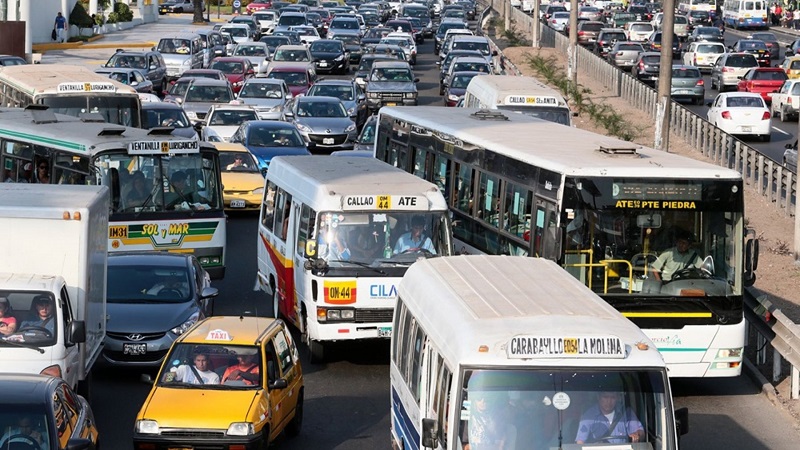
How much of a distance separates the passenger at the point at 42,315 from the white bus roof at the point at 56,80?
17675 millimetres

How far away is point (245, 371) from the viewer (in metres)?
13.6

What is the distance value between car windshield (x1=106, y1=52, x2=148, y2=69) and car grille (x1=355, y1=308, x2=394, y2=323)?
1350 inches

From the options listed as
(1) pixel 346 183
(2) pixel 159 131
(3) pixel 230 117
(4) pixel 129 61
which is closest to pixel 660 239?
(1) pixel 346 183

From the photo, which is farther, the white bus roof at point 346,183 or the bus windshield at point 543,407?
the white bus roof at point 346,183

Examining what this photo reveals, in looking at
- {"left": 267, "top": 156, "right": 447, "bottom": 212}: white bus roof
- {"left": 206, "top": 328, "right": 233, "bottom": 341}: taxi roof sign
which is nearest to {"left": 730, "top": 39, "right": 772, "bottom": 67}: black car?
{"left": 267, "top": 156, "right": 447, "bottom": 212}: white bus roof

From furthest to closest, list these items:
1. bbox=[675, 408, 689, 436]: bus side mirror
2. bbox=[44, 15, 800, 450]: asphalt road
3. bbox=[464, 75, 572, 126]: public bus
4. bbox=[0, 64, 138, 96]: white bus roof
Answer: bbox=[0, 64, 138, 96]: white bus roof, bbox=[464, 75, 572, 126]: public bus, bbox=[44, 15, 800, 450]: asphalt road, bbox=[675, 408, 689, 436]: bus side mirror

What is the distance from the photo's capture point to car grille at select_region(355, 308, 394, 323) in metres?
16.9

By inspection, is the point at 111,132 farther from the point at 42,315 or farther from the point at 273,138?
the point at 273,138

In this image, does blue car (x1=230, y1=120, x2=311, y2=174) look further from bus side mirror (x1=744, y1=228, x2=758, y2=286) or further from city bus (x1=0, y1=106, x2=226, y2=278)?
bus side mirror (x1=744, y1=228, x2=758, y2=286)

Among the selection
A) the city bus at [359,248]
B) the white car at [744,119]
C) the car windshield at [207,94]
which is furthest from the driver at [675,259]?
the car windshield at [207,94]

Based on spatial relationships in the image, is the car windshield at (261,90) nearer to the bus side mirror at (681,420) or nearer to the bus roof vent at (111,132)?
the bus roof vent at (111,132)

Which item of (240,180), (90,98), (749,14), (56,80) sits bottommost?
(240,180)

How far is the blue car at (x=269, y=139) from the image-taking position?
108ft

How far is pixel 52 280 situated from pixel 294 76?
34404 mm
